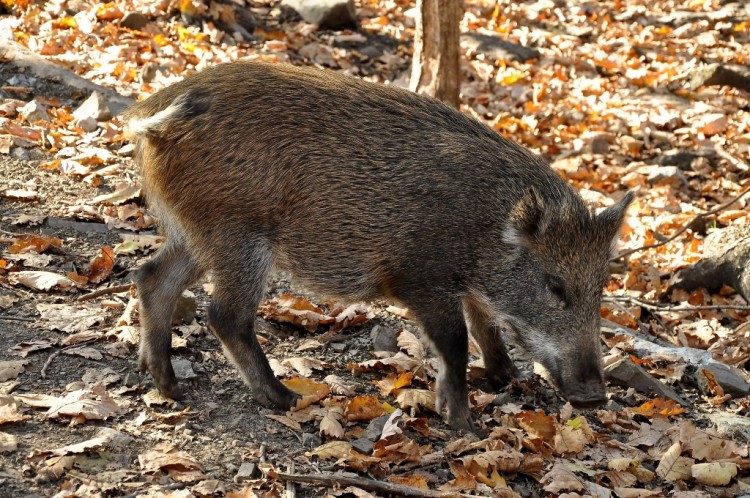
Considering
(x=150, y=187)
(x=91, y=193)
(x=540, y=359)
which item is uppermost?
(x=150, y=187)

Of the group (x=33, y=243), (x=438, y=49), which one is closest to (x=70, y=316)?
(x=33, y=243)

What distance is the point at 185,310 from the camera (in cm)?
474

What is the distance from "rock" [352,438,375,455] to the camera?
3.76m

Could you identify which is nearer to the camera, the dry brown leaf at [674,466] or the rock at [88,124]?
the dry brown leaf at [674,466]

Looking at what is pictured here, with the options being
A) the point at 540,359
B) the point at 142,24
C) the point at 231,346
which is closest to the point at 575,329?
the point at 540,359

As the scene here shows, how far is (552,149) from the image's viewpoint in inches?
363

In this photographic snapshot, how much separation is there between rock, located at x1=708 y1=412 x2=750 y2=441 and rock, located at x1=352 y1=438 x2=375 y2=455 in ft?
5.99

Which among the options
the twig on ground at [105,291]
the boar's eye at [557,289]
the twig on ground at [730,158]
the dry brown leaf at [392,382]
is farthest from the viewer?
the twig on ground at [730,158]

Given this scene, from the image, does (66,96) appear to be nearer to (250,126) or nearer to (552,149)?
(250,126)

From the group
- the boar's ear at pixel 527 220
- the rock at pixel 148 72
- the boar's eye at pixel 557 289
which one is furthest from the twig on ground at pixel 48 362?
the rock at pixel 148 72

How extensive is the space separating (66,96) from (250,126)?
3902 mm

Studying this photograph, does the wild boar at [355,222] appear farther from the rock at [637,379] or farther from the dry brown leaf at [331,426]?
the rock at [637,379]

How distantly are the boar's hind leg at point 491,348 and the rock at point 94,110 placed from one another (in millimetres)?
3664

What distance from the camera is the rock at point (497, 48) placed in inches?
437
